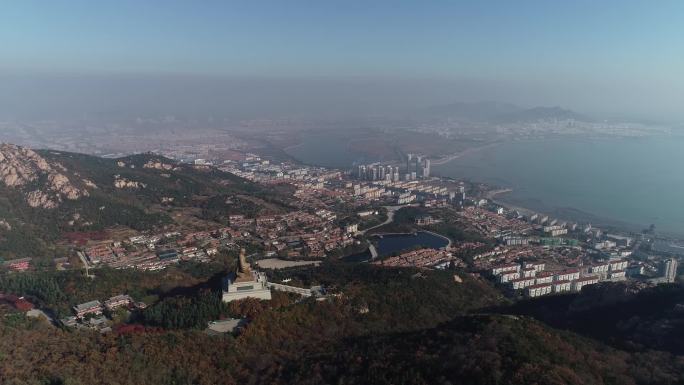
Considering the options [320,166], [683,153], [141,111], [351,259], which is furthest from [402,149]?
[141,111]

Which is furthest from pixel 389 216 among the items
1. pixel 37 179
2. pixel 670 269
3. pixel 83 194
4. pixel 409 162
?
pixel 409 162

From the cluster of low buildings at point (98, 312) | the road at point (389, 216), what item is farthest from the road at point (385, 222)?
the cluster of low buildings at point (98, 312)

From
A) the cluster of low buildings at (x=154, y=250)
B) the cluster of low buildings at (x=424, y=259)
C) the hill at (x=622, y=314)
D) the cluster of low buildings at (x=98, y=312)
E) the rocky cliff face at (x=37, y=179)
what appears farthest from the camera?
the rocky cliff face at (x=37, y=179)

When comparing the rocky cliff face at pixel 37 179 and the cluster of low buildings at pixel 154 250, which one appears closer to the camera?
the cluster of low buildings at pixel 154 250

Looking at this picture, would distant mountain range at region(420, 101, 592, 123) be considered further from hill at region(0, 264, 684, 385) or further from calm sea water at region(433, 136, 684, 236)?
hill at region(0, 264, 684, 385)

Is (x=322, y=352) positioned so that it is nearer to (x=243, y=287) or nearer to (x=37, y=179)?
(x=243, y=287)

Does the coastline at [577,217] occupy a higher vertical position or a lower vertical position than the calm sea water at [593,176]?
lower

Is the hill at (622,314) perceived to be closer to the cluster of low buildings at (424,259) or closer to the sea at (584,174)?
the cluster of low buildings at (424,259)
